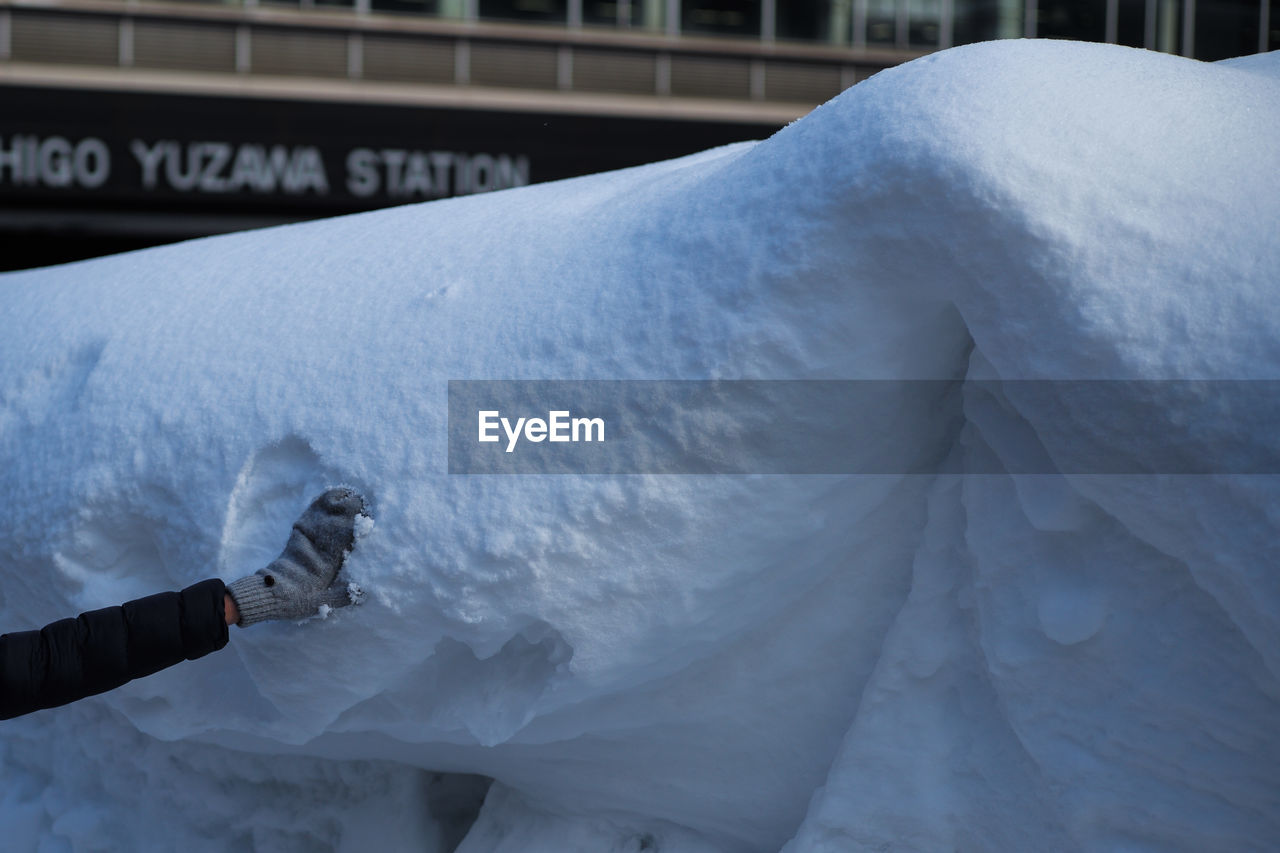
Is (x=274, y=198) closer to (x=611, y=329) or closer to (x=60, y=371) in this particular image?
(x=60, y=371)

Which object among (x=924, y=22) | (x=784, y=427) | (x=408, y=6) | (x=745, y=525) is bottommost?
(x=745, y=525)

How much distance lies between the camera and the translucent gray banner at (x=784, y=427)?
1.55 m

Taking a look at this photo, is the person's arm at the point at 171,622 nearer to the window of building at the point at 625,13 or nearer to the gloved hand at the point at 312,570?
the gloved hand at the point at 312,570

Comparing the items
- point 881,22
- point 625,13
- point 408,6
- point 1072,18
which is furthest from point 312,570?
point 1072,18

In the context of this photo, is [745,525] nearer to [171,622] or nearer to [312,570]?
[312,570]

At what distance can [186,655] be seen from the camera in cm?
172

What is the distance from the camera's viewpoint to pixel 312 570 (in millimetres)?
1756

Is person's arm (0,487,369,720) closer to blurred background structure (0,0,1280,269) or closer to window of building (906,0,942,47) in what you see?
blurred background structure (0,0,1280,269)

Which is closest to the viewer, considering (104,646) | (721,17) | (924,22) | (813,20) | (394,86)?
(104,646)

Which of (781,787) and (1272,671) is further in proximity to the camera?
(781,787)

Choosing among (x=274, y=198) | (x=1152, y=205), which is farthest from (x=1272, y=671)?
(x=274, y=198)

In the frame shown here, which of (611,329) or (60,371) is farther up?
(611,329)

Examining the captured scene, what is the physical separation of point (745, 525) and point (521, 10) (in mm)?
9673

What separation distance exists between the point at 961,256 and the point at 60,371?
181 centimetres
